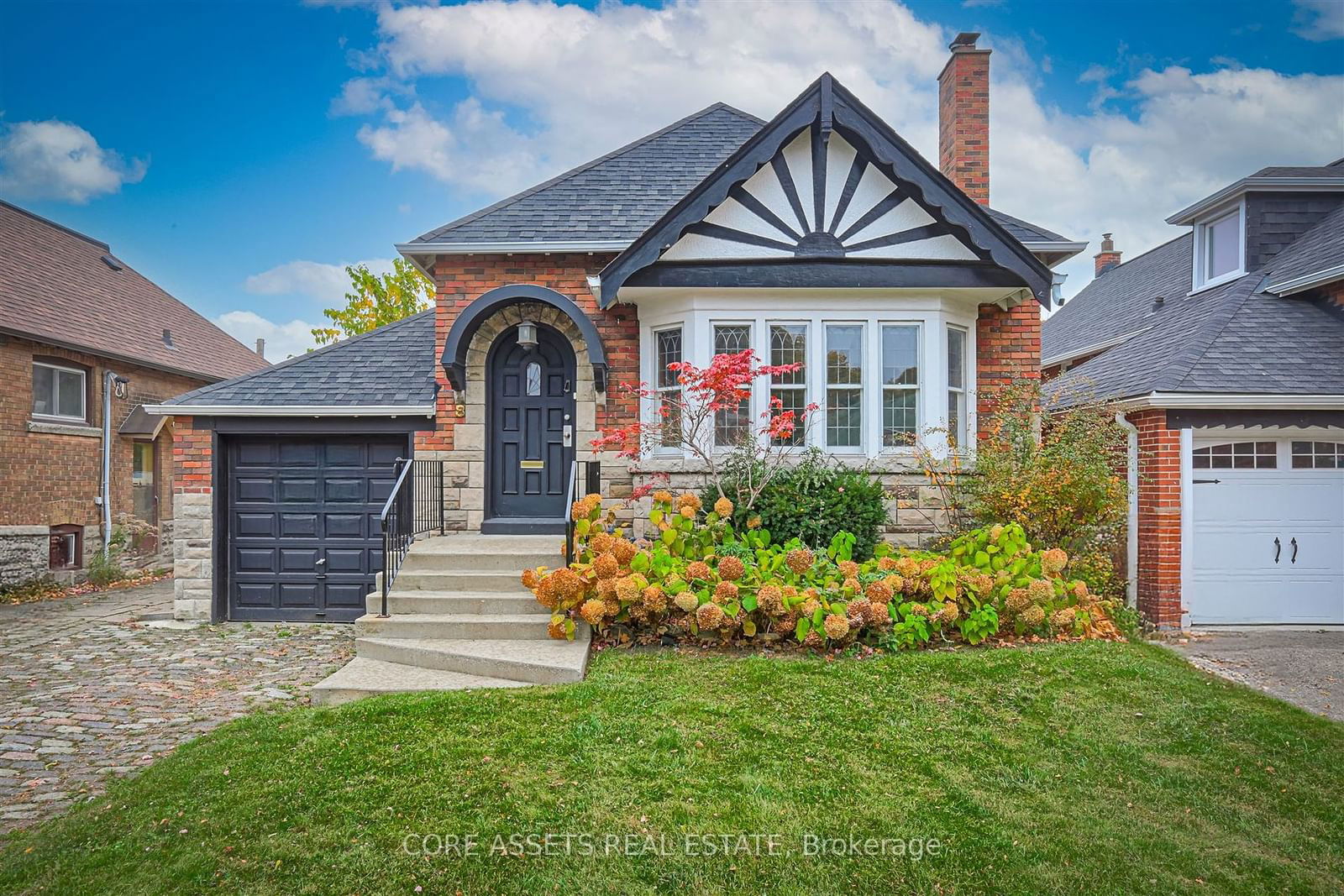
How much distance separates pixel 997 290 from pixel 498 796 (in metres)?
7.29

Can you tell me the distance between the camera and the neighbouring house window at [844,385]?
8156mm

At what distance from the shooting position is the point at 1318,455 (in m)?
8.32

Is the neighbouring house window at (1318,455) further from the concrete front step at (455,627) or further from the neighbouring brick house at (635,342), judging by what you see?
the concrete front step at (455,627)

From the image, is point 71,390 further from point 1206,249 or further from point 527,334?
point 1206,249

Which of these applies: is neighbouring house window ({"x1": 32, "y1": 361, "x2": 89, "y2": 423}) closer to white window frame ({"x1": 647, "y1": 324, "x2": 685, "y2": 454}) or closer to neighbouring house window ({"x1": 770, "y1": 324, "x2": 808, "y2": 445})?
white window frame ({"x1": 647, "y1": 324, "x2": 685, "y2": 454})

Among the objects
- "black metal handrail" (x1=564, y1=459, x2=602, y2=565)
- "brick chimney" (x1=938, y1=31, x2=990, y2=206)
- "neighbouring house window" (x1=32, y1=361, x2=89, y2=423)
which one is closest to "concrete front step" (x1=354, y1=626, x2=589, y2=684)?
"black metal handrail" (x1=564, y1=459, x2=602, y2=565)

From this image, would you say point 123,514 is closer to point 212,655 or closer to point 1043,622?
point 212,655

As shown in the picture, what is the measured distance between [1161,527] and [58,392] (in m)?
17.4

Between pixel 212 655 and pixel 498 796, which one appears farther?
pixel 212 655

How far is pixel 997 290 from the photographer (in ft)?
26.2

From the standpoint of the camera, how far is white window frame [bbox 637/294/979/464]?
316 inches

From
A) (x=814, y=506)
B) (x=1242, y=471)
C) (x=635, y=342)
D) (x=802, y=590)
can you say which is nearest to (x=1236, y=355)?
(x=1242, y=471)

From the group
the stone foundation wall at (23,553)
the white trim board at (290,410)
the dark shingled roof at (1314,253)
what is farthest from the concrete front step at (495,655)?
the dark shingled roof at (1314,253)

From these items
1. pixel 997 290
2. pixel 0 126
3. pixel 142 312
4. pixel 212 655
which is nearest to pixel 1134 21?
pixel 997 290
